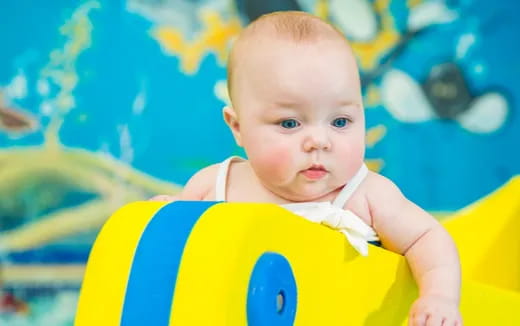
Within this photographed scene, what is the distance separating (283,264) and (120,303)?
124 millimetres

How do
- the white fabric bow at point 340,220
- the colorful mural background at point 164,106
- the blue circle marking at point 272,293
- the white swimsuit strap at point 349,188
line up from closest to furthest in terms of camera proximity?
the blue circle marking at point 272,293 → the white fabric bow at point 340,220 → the white swimsuit strap at point 349,188 → the colorful mural background at point 164,106

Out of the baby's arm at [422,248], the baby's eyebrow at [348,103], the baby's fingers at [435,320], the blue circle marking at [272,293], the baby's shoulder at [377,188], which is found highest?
the baby's eyebrow at [348,103]

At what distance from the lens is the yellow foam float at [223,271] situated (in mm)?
538

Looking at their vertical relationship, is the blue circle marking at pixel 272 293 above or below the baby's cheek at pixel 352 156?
below

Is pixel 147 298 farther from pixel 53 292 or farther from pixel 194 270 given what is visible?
pixel 53 292

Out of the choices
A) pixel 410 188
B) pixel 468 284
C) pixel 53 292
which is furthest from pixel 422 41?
pixel 468 284

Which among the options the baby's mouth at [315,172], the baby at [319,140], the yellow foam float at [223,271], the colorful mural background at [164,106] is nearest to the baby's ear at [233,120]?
the baby at [319,140]

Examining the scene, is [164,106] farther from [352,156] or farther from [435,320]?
[435,320]

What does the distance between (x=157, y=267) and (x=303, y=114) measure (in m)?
0.24

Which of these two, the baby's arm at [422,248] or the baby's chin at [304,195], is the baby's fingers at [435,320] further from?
the baby's chin at [304,195]

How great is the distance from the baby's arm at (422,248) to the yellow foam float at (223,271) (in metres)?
0.05

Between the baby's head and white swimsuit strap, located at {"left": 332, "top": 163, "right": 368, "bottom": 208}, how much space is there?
16 mm

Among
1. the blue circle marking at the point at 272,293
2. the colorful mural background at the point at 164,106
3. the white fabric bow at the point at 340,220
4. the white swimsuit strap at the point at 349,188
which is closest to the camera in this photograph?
the blue circle marking at the point at 272,293

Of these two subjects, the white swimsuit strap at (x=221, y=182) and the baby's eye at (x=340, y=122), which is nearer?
the baby's eye at (x=340, y=122)
